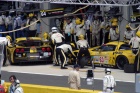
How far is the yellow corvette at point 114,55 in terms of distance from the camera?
24281 mm

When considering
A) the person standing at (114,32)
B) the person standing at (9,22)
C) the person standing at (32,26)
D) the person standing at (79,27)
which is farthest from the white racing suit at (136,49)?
the person standing at (9,22)

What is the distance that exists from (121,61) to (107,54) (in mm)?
670

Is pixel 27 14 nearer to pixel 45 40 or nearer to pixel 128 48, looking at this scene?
pixel 45 40

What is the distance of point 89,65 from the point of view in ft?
85.8

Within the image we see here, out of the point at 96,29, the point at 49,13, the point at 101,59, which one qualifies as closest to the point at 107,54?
the point at 101,59

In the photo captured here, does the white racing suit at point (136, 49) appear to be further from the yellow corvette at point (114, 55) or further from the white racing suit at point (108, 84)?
the white racing suit at point (108, 84)

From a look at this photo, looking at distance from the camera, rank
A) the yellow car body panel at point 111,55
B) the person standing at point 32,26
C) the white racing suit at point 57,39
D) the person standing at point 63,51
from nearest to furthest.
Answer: the yellow car body panel at point 111,55, the person standing at point 63,51, the white racing suit at point 57,39, the person standing at point 32,26

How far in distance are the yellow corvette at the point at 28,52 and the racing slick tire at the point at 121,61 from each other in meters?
3.61

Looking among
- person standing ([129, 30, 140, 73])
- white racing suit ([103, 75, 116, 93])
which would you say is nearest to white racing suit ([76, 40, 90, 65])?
person standing ([129, 30, 140, 73])

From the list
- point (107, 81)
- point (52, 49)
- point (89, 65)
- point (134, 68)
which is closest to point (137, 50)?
point (134, 68)

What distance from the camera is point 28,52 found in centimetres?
2664

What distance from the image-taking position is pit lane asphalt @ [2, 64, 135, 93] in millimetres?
21431

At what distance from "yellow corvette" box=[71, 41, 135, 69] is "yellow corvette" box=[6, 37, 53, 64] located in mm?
2178

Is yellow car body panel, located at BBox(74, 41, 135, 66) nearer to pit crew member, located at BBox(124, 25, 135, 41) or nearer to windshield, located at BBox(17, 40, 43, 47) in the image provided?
pit crew member, located at BBox(124, 25, 135, 41)
